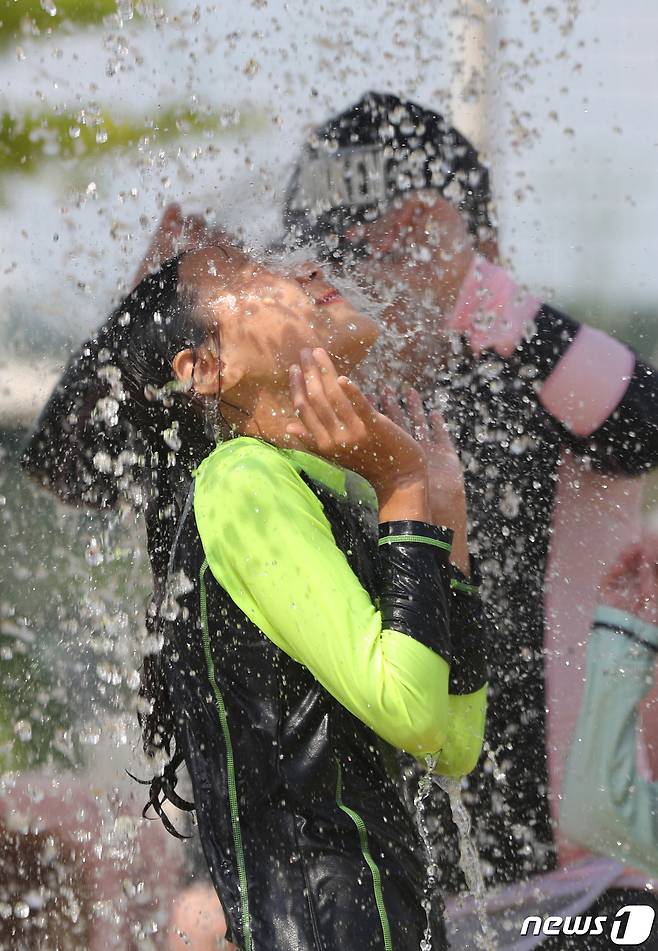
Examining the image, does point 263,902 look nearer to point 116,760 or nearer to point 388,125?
point 116,760

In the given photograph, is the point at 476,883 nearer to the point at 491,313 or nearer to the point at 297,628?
the point at 297,628

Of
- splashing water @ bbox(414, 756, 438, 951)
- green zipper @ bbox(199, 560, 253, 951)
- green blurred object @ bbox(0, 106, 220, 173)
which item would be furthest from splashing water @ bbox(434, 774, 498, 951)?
green blurred object @ bbox(0, 106, 220, 173)

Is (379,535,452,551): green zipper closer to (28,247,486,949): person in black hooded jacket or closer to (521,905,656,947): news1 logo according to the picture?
(28,247,486,949): person in black hooded jacket

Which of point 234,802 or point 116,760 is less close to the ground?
point 234,802

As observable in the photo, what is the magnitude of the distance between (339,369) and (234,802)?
0.81m

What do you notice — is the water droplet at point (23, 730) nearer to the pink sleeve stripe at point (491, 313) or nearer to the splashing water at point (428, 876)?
the splashing water at point (428, 876)

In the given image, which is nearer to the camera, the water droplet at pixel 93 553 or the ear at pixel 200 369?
the ear at pixel 200 369

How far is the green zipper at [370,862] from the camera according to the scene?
1.59 meters

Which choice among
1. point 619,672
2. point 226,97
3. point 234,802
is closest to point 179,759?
point 234,802

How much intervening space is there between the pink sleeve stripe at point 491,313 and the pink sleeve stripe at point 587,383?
0.41 feet

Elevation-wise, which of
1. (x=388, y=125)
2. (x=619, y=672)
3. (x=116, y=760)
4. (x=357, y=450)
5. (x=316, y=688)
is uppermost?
(x=388, y=125)

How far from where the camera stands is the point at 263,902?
1.61m

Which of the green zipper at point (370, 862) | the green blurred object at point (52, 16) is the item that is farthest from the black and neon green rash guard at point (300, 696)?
the green blurred object at point (52, 16)

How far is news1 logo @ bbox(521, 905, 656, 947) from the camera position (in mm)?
2521
